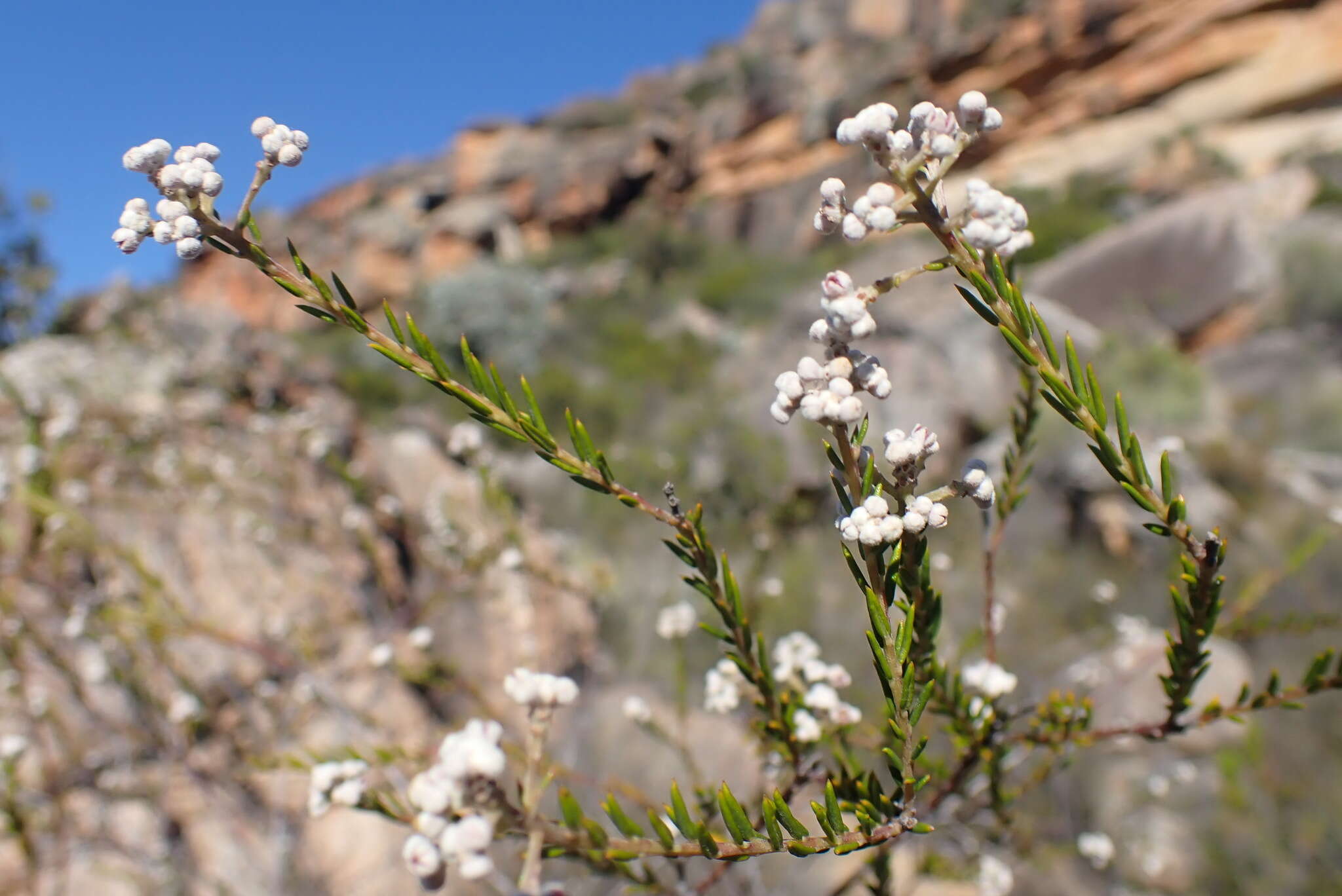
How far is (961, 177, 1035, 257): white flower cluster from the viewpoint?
0.56 meters

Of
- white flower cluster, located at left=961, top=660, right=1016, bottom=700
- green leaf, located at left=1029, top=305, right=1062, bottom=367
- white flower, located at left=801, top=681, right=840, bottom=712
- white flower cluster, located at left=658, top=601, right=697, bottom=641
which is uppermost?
green leaf, located at left=1029, top=305, right=1062, bottom=367

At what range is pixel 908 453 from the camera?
0.62 meters

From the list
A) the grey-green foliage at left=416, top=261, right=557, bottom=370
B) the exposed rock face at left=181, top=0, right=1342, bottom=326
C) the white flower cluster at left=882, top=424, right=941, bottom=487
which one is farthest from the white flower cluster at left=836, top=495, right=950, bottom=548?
the exposed rock face at left=181, top=0, right=1342, bottom=326

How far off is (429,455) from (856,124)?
573cm

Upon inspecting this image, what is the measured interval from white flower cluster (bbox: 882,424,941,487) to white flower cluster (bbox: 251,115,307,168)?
2.01 feet

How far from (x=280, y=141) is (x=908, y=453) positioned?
65 cm

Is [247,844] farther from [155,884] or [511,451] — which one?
[511,451]

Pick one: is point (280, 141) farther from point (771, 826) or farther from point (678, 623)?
point (678, 623)

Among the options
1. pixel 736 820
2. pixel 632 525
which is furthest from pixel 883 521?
pixel 632 525

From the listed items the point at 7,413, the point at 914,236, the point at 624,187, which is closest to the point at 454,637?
the point at 7,413

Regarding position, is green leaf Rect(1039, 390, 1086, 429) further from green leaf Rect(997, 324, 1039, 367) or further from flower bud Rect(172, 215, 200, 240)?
flower bud Rect(172, 215, 200, 240)

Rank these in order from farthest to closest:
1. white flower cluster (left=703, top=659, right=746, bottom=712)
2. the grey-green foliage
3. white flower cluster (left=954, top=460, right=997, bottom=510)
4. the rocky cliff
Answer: the grey-green foliage → the rocky cliff → white flower cluster (left=703, top=659, right=746, bottom=712) → white flower cluster (left=954, top=460, right=997, bottom=510)

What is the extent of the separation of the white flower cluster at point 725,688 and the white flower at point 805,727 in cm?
12

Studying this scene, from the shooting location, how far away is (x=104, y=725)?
302 cm
